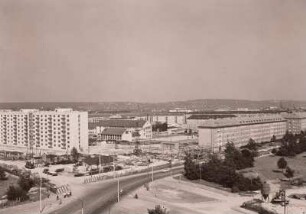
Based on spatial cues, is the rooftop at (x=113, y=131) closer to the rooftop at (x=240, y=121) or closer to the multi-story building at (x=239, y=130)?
the multi-story building at (x=239, y=130)

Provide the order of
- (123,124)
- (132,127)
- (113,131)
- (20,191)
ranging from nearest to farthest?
(20,191) → (113,131) → (132,127) → (123,124)

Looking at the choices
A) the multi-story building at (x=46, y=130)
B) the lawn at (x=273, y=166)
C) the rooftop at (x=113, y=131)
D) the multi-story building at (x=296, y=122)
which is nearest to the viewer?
the lawn at (x=273, y=166)

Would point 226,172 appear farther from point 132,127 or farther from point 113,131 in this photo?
point 132,127

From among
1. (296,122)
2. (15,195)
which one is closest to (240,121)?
(296,122)

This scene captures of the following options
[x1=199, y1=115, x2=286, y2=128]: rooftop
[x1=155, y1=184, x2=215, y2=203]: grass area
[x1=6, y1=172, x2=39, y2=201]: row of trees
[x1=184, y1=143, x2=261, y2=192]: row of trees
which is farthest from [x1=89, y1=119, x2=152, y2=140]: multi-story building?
[x1=6, y1=172, x2=39, y2=201]: row of trees

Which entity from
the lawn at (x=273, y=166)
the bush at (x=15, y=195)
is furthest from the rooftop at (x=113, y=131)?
the bush at (x=15, y=195)

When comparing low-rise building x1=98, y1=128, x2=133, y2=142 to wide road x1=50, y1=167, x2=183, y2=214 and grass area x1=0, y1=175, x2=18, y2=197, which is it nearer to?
wide road x1=50, y1=167, x2=183, y2=214

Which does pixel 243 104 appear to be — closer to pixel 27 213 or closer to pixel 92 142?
pixel 92 142
